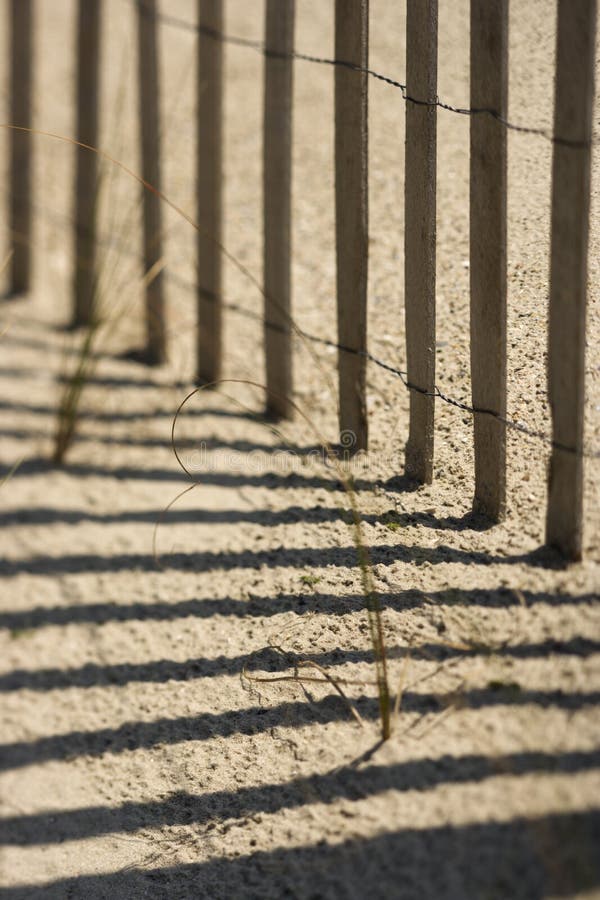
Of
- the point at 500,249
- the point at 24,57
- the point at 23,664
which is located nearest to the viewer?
the point at 500,249

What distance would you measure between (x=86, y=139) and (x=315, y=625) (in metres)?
2.47

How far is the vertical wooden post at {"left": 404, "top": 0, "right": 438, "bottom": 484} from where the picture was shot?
7.00 feet

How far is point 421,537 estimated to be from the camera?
212 cm

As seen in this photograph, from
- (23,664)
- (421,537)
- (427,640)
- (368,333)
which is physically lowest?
(23,664)

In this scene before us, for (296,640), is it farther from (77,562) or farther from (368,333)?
(77,562)

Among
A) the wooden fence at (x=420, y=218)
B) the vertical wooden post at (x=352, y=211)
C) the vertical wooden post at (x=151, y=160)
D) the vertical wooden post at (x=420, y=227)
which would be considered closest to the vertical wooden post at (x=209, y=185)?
the wooden fence at (x=420, y=218)

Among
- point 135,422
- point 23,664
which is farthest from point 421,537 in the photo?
point 135,422

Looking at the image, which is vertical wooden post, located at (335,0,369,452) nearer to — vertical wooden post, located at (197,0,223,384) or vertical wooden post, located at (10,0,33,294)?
vertical wooden post, located at (197,0,223,384)

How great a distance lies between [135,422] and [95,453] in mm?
175

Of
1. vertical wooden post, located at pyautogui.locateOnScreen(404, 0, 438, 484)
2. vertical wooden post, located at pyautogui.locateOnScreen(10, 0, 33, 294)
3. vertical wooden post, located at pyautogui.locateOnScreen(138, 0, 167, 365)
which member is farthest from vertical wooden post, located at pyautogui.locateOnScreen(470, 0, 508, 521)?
vertical wooden post, located at pyautogui.locateOnScreen(10, 0, 33, 294)

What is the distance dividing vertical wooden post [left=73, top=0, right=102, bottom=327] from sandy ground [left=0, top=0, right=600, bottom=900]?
2.12 ft

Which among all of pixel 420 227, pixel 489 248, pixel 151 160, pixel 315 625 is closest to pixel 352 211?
pixel 420 227

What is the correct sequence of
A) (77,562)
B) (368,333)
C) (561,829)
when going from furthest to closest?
(77,562), (368,333), (561,829)

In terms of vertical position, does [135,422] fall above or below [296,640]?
above
